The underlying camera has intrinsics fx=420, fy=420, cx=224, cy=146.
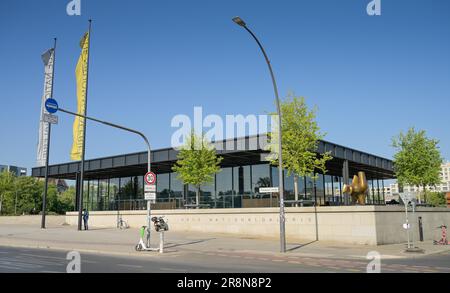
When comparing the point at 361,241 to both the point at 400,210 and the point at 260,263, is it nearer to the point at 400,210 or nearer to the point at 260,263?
the point at 400,210

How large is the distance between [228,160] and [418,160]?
1847 cm

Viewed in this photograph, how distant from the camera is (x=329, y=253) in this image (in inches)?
804

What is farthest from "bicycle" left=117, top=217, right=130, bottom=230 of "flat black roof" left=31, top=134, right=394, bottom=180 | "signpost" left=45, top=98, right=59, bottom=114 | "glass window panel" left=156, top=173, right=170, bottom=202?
"signpost" left=45, top=98, right=59, bottom=114

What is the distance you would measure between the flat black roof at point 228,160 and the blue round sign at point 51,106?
17708mm

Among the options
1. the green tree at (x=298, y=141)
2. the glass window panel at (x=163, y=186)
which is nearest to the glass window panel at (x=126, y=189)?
the glass window panel at (x=163, y=186)

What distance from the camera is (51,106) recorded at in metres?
18.2

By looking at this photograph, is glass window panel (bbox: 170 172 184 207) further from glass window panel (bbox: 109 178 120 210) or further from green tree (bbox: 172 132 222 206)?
green tree (bbox: 172 132 222 206)

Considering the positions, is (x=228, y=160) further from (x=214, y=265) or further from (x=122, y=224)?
(x=214, y=265)

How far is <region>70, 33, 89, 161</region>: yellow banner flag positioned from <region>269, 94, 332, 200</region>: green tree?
16.7 metres

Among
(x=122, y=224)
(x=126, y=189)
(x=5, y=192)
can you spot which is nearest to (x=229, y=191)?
(x=122, y=224)

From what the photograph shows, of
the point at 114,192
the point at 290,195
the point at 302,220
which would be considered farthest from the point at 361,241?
the point at 114,192

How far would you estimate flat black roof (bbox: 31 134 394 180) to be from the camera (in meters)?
34.4

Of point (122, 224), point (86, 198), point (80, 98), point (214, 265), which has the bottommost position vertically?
point (214, 265)

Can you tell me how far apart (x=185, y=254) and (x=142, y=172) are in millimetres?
32234
